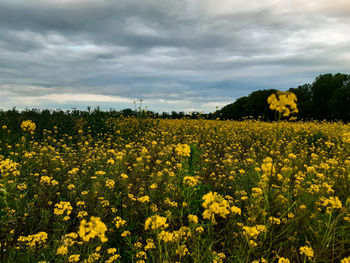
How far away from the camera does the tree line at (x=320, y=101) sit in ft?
→ 112

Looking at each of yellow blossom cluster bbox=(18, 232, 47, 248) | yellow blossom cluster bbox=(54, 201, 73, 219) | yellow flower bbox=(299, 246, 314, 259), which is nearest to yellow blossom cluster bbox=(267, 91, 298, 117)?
yellow flower bbox=(299, 246, 314, 259)

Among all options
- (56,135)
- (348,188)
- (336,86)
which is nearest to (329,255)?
(348,188)

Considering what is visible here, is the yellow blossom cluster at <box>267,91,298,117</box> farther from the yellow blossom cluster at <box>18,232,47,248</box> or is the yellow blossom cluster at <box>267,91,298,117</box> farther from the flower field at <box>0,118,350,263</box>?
the yellow blossom cluster at <box>18,232,47,248</box>

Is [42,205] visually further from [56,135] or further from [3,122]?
[3,122]

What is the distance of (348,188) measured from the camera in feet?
15.4

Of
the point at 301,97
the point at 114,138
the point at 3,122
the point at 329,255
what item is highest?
the point at 301,97

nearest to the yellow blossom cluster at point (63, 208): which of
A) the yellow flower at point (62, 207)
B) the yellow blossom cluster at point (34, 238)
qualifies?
the yellow flower at point (62, 207)

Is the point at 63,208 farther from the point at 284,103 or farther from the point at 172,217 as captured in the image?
the point at 284,103

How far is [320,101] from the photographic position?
1529 inches

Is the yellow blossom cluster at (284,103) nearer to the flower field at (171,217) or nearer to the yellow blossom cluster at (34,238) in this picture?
the flower field at (171,217)

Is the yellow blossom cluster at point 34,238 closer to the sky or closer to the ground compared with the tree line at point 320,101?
closer to the ground

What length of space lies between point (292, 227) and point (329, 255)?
52cm

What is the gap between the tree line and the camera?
34188 millimetres

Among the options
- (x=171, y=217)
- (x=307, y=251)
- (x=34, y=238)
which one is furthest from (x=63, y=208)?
(x=307, y=251)
